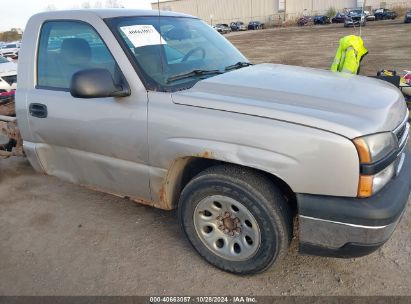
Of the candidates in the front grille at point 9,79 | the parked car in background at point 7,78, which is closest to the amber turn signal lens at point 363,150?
the parked car in background at point 7,78

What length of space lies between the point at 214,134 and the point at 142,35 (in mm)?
1140

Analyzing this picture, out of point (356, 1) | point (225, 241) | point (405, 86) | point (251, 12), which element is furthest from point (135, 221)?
point (251, 12)

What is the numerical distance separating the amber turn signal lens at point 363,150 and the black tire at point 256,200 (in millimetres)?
577

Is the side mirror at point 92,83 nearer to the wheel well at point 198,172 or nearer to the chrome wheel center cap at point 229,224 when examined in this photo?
the wheel well at point 198,172

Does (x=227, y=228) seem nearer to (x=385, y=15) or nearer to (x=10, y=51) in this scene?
(x=10, y=51)

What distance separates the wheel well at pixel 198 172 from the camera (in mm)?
2490

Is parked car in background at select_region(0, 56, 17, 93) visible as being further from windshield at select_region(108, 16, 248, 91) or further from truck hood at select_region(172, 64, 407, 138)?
truck hood at select_region(172, 64, 407, 138)

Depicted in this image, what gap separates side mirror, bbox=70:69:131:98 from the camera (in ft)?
8.46

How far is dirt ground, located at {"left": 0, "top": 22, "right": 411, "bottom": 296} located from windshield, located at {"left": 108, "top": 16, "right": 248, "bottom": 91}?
1.39m

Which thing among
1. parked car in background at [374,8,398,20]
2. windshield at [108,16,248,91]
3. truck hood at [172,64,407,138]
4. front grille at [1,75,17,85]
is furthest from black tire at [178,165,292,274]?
parked car in background at [374,8,398,20]

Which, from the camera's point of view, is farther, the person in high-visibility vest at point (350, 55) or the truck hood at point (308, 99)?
the person in high-visibility vest at point (350, 55)

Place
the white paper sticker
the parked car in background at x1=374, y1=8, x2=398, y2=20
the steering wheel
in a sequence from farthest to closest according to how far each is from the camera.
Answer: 1. the parked car in background at x1=374, y1=8, x2=398, y2=20
2. the steering wheel
3. the white paper sticker

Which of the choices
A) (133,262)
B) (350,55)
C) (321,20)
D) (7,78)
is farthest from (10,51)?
(321,20)

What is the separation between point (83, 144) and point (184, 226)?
1.11 meters
